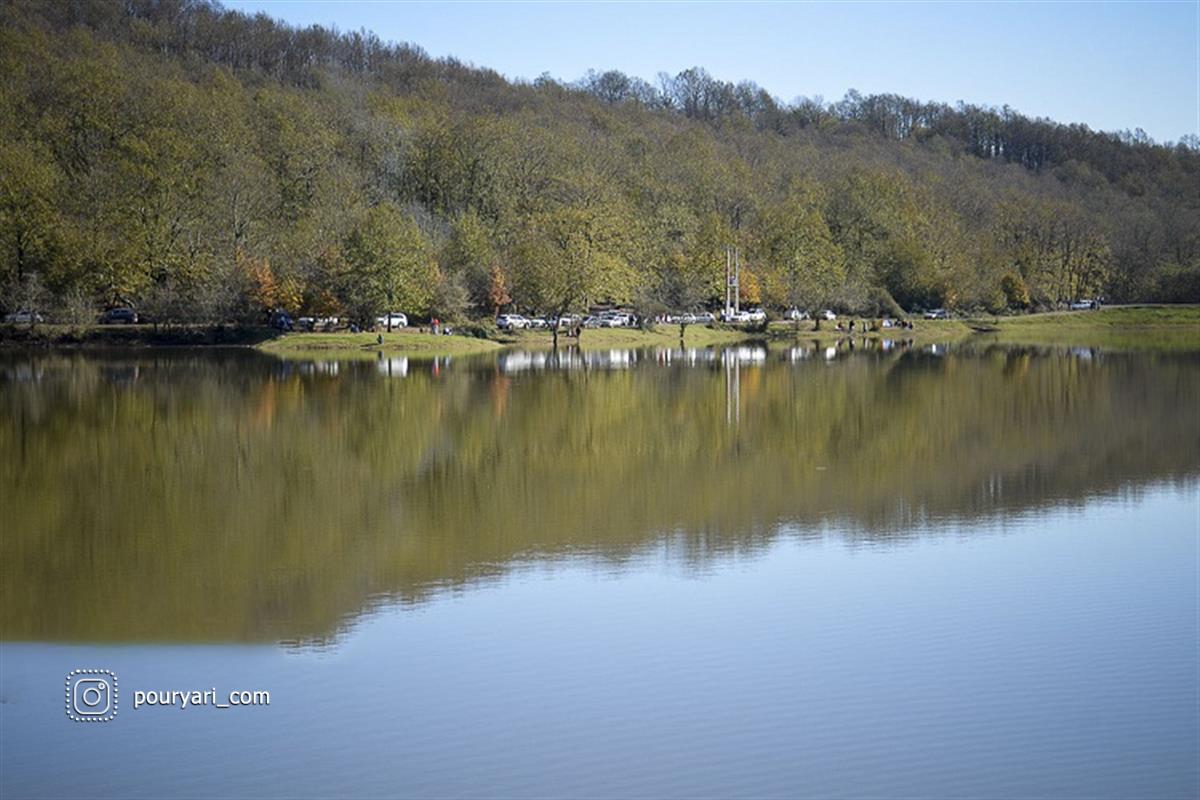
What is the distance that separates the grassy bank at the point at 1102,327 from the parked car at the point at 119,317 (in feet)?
168

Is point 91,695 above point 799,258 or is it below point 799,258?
below

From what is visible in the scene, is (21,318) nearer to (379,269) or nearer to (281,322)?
(281,322)

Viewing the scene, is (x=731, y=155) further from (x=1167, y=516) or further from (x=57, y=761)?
(x=57, y=761)

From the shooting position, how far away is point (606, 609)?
46.1 ft

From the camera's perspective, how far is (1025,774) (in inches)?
379

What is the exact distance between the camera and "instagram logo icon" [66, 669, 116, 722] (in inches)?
424

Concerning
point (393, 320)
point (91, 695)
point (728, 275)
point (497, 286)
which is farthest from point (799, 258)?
point (91, 695)

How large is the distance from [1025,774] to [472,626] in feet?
18.3

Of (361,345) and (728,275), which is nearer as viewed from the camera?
(361,345)

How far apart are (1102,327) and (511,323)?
51615mm

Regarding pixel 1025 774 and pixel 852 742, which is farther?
pixel 852 742

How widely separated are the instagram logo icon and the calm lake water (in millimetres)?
100

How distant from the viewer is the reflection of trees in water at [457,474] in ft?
49.9

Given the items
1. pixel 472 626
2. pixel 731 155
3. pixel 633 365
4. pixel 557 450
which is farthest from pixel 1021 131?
pixel 472 626
